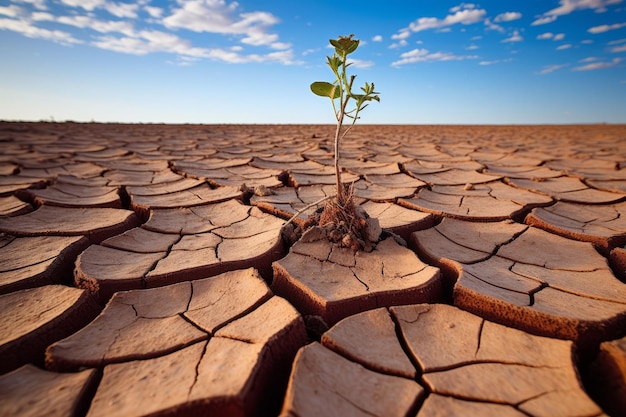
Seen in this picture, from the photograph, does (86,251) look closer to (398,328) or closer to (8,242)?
(8,242)

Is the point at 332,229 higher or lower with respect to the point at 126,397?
higher

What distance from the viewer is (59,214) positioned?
180 cm

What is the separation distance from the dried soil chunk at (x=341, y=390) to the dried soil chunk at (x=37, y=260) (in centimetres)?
101

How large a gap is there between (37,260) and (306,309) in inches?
42.6

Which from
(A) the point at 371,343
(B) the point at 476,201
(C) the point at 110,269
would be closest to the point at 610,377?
(A) the point at 371,343

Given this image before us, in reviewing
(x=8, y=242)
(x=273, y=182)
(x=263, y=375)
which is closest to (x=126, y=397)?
(x=263, y=375)

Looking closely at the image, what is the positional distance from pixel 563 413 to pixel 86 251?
160 centimetres

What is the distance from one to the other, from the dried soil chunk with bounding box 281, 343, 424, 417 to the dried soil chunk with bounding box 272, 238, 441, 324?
223mm

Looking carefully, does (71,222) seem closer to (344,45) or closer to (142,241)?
(142,241)

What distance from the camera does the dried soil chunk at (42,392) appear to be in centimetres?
68

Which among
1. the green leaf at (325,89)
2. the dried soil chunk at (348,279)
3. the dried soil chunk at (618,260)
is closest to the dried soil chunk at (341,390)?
the dried soil chunk at (348,279)

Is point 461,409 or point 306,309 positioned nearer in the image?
point 461,409

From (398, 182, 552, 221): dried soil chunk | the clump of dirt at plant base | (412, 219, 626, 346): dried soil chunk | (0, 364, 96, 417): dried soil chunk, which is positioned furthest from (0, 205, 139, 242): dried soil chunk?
(398, 182, 552, 221): dried soil chunk

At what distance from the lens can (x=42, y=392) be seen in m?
0.73
